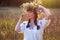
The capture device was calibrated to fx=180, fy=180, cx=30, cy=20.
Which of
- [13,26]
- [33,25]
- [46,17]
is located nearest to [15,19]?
[13,26]

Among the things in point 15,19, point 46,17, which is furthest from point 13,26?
point 46,17

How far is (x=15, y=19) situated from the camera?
1939mm

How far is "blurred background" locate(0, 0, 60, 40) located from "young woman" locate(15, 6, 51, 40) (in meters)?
0.04

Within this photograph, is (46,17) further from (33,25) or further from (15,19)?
(15,19)

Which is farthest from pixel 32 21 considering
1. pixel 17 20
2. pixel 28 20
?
pixel 17 20

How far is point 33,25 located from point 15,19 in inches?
8.1

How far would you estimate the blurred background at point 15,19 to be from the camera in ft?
6.29

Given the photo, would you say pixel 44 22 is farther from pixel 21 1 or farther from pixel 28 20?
pixel 21 1

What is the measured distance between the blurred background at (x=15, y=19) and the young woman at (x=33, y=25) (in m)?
0.04

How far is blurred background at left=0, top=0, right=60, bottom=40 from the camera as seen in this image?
1.92 metres

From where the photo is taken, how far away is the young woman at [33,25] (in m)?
1.89

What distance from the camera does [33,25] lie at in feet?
6.26

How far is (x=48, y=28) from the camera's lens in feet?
6.29

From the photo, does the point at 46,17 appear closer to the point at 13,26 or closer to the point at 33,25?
the point at 33,25
